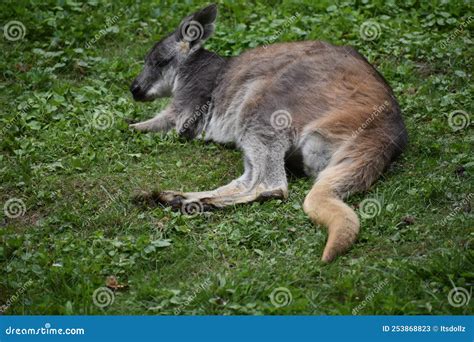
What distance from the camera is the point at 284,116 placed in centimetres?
649

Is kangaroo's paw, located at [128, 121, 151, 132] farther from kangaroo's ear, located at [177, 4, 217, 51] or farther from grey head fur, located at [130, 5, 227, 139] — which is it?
kangaroo's ear, located at [177, 4, 217, 51]

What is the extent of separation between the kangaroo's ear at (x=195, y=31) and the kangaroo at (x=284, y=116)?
0.01m

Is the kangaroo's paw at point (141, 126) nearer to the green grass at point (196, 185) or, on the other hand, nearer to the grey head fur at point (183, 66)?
the green grass at point (196, 185)

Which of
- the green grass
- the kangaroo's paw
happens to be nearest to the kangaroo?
the kangaroo's paw

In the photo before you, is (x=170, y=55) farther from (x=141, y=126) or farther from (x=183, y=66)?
(x=141, y=126)

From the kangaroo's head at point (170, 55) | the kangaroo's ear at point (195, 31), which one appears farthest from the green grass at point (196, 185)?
the kangaroo's ear at point (195, 31)

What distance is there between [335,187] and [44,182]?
2.40 meters

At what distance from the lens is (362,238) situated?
5355 mm

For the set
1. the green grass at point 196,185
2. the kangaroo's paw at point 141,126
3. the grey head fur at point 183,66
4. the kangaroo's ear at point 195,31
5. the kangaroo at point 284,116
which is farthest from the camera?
the kangaroo's ear at point 195,31

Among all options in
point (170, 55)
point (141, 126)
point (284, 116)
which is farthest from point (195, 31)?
point (284, 116)

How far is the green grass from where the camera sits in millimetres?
4809

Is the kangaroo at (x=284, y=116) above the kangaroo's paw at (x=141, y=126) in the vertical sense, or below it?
above

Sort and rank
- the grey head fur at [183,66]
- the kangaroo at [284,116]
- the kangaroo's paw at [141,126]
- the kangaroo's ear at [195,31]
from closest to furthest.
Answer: the kangaroo at [284,116], the kangaroo's paw at [141,126], the grey head fur at [183,66], the kangaroo's ear at [195,31]

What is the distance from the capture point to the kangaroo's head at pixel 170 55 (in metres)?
7.84
